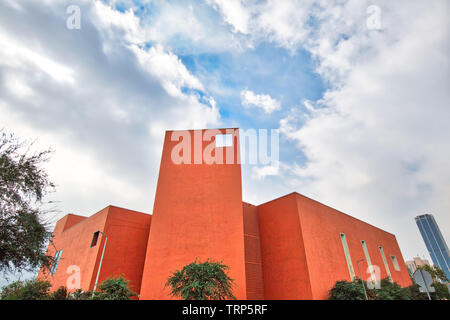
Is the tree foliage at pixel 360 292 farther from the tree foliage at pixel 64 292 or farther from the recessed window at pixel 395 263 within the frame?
the tree foliage at pixel 64 292

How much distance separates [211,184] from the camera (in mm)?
18969

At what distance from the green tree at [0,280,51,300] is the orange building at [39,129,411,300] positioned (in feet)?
7.08

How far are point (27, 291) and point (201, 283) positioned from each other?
628 inches

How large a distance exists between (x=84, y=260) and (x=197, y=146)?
13.5 metres

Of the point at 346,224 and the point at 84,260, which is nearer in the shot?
the point at 84,260

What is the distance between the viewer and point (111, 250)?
781 inches

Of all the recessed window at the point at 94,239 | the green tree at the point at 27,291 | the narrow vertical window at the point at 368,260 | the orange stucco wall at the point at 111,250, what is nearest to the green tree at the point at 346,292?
the narrow vertical window at the point at 368,260
